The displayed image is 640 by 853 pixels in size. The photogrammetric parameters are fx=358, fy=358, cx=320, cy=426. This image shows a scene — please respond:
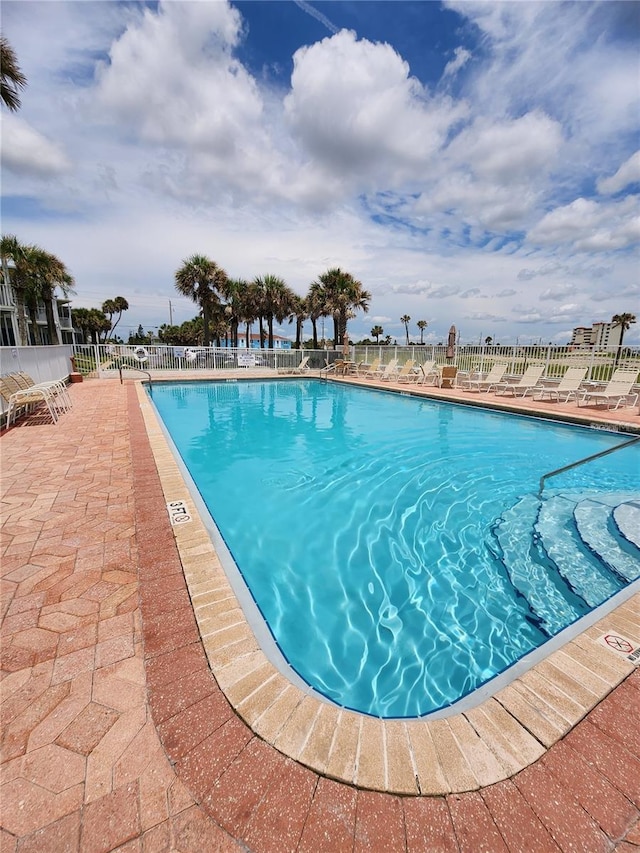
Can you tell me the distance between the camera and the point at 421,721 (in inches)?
64.1

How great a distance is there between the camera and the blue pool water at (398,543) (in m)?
2.54

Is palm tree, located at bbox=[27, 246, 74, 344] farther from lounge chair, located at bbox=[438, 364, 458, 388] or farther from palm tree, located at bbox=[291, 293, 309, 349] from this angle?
lounge chair, located at bbox=[438, 364, 458, 388]

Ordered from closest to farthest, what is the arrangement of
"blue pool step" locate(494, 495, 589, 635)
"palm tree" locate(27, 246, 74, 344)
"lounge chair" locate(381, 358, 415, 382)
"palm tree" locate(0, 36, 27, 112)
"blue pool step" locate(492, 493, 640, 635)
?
1. "blue pool step" locate(494, 495, 589, 635)
2. "blue pool step" locate(492, 493, 640, 635)
3. "palm tree" locate(0, 36, 27, 112)
4. "lounge chair" locate(381, 358, 415, 382)
5. "palm tree" locate(27, 246, 74, 344)

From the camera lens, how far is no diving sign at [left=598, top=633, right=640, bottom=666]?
6.22 feet

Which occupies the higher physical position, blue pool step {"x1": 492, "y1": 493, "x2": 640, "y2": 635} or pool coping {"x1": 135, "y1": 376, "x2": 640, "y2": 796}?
pool coping {"x1": 135, "y1": 376, "x2": 640, "y2": 796}

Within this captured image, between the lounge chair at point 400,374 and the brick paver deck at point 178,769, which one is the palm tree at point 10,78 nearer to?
the brick paver deck at point 178,769

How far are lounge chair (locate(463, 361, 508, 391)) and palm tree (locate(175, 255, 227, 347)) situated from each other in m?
16.3

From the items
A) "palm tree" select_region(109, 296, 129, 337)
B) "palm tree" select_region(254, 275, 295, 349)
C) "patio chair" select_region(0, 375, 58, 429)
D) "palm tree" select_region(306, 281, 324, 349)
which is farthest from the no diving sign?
"palm tree" select_region(109, 296, 129, 337)

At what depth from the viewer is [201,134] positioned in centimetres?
1014

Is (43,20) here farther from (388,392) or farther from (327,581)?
(388,392)

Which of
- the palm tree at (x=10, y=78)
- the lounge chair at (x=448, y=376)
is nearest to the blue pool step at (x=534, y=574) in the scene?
the lounge chair at (x=448, y=376)

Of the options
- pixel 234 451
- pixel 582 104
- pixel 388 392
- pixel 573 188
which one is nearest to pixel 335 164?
pixel 582 104

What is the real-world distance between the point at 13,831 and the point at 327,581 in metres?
2.44

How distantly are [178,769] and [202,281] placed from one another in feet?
84.4
